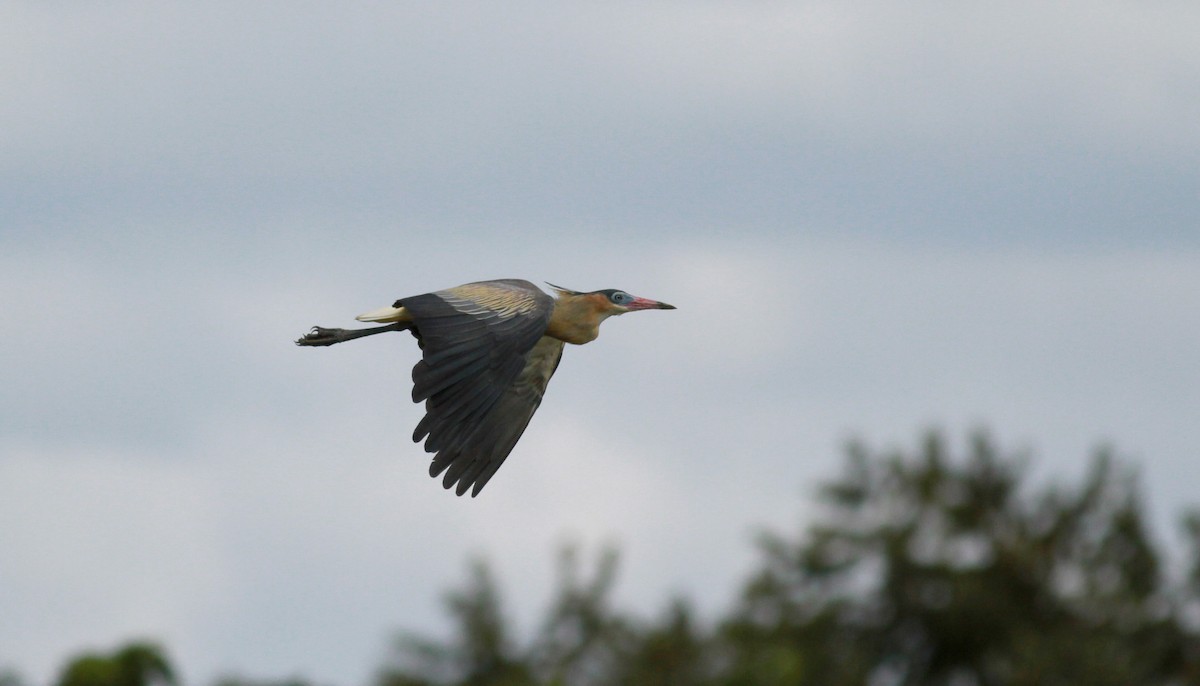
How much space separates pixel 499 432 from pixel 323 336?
1.68m

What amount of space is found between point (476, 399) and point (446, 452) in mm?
770

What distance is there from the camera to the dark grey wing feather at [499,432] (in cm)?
1584

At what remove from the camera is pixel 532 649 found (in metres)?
30.9

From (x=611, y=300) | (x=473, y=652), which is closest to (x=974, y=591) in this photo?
(x=473, y=652)

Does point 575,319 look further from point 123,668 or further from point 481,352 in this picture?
point 123,668

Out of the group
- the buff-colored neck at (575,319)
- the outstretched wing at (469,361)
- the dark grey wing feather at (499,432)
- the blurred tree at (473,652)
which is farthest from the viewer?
the blurred tree at (473,652)

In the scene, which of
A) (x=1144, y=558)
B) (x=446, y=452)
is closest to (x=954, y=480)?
(x=1144, y=558)

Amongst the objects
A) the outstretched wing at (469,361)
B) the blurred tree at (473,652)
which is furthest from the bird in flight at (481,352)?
the blurred tree at (473,652)

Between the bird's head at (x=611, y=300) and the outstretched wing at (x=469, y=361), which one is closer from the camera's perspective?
the outstretched wing at (x=469, y=361)

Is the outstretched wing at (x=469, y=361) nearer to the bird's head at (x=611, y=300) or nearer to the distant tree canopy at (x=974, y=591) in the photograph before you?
the bird's head at (x=611, y=300)

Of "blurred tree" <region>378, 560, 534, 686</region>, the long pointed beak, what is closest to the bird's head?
the long pointed beak

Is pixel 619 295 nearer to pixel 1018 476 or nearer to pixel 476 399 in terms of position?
pixel 476 399

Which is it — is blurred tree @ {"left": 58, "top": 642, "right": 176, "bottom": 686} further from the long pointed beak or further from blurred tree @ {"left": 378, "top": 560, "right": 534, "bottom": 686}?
the long pointed beak

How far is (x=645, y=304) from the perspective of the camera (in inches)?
716
